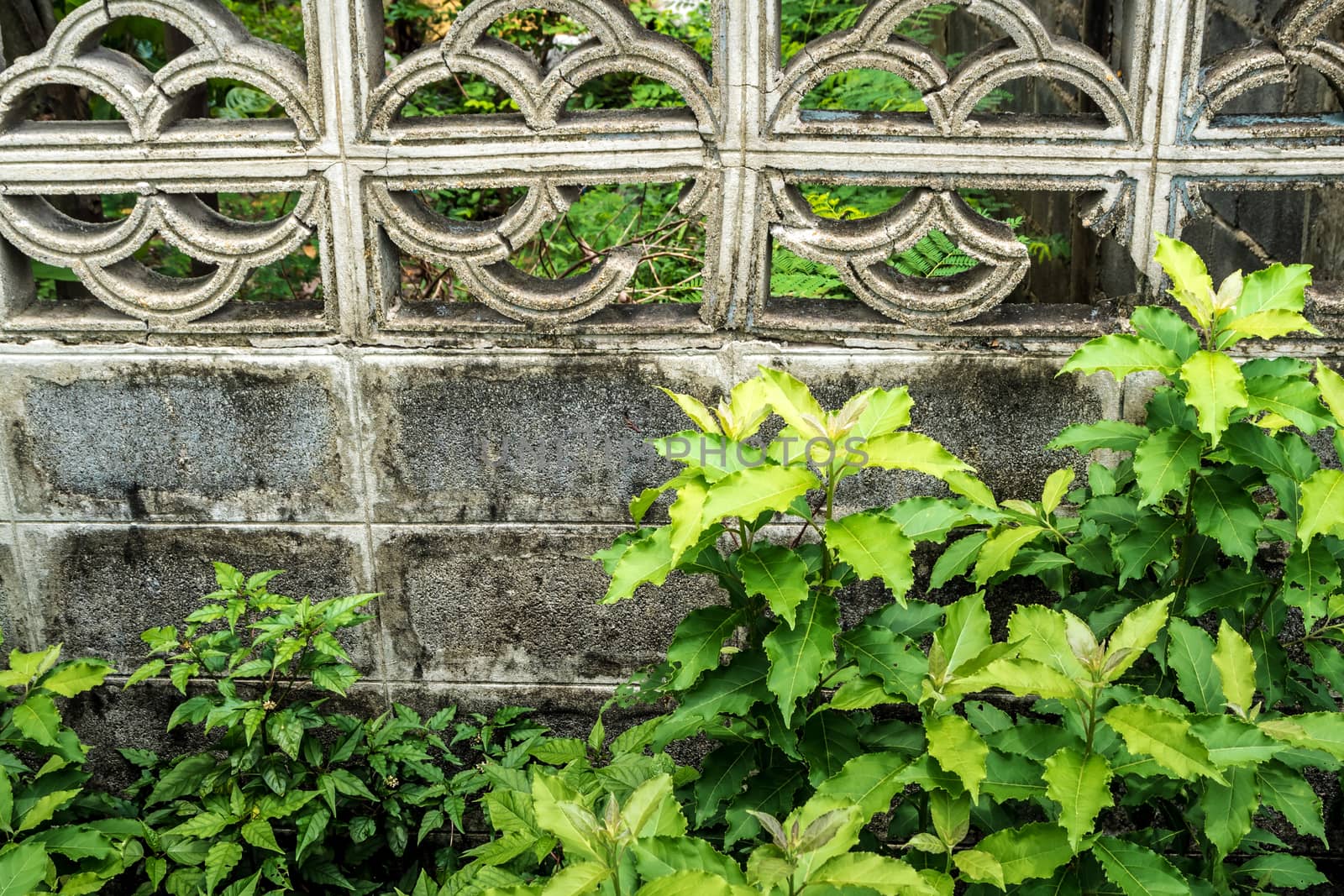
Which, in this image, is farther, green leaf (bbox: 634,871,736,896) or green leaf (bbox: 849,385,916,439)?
green leaf (bbox: 849,385,916,439)

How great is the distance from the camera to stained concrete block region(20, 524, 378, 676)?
274 cm

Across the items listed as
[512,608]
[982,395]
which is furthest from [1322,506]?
[512,608]

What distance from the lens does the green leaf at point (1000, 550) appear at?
2.08 m

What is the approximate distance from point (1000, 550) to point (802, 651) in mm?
610

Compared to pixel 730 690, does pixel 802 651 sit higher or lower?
higher

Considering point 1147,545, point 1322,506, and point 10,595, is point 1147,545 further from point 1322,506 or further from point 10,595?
point 10,595

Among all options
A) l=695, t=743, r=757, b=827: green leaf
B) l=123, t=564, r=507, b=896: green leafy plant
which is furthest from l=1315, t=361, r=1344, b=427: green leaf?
l=123, t=564, r=507, b=896: green leafy plant

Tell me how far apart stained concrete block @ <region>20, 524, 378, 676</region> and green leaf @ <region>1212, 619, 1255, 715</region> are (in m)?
2.01

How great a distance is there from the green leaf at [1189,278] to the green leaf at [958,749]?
878 millimetres

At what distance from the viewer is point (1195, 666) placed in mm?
1788

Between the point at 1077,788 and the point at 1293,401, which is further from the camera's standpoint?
the point at 1293,401

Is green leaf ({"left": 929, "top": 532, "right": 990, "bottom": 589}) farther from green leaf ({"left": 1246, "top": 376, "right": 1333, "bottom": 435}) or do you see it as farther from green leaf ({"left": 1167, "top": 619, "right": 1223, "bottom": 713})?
green leaf ({"left": 1246, "top": 376, "right": 1333, "bottom": 435})

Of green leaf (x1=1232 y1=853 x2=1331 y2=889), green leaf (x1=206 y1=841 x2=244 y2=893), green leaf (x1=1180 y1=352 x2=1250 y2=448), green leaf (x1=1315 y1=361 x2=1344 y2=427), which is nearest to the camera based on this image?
green leaf (x1=1180 y1=352 x2=1250 y2=448)

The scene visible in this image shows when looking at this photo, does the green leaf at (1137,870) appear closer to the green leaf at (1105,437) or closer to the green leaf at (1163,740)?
the green leaf at (1163,740)
